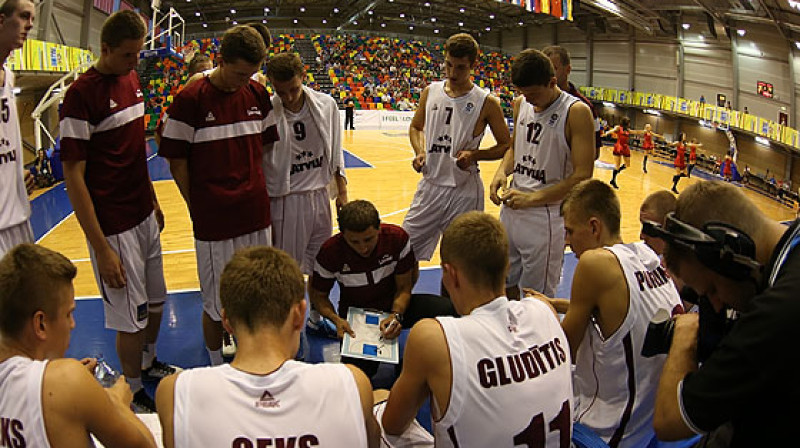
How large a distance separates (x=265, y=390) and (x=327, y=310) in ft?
7.50

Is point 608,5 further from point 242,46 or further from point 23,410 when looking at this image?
point 23,410

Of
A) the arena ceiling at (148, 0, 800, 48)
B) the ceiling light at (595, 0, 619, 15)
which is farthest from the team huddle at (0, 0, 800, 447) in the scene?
the ceiling light at (595, 0, 619, 15)

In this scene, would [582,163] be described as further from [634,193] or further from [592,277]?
[634,193]

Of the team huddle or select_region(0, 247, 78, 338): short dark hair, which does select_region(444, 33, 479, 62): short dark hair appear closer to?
the team huddle

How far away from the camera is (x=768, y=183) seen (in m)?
17.2

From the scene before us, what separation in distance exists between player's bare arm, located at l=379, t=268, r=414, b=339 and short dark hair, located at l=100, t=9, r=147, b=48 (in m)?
2.22

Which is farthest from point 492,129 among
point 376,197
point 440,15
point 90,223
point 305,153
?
point 440,15

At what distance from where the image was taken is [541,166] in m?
4.13

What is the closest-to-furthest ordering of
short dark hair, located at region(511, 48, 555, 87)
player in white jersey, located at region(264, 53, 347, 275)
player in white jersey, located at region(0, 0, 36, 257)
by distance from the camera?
player in white jersey, located at region(0, 0, 36, 257)
short dark hair, located at region(511, 48, 555, 87)
player in white jersey, located at region(264, 53, 347, 275)

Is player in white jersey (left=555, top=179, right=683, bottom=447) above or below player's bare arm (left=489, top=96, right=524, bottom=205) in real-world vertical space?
below

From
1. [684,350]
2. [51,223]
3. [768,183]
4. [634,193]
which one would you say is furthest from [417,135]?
[768,183]

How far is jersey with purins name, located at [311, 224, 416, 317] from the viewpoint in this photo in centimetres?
400

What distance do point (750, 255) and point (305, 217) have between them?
3456 millimetres

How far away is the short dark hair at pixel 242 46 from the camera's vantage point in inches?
130
